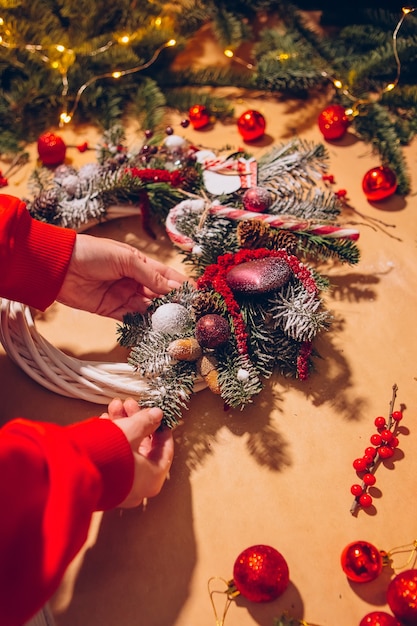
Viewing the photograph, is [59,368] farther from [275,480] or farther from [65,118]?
[65,118]

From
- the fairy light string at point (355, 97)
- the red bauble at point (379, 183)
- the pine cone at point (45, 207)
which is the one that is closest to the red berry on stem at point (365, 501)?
the red bauble at point (379, 183)

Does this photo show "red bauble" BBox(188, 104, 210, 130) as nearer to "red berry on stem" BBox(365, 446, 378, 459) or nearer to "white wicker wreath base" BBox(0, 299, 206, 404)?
"white wicker wreath base" BBox(0, 299, 206, 404)

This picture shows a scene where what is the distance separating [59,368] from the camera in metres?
1.10

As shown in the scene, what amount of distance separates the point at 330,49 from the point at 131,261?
940 millimetres

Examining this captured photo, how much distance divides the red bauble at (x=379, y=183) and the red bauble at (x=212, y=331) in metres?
0.56

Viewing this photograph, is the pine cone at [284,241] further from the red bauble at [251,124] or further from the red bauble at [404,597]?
the red bauble at [404,597]

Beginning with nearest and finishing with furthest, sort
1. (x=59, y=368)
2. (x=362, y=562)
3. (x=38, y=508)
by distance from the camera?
(x=38, y=508), (x=362, y=562), (x=59, y=368)

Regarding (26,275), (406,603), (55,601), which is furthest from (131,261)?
(406,603)

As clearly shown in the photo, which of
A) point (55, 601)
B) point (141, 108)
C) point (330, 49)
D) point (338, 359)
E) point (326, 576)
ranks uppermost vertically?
point (330, 49)

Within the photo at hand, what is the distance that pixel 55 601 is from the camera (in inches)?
36.7

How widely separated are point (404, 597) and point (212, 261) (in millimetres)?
672

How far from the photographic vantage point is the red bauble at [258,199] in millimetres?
Result: 1201

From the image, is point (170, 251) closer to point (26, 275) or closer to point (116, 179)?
point (116, 179)

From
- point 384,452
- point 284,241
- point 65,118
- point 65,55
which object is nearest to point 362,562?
point 384,452
